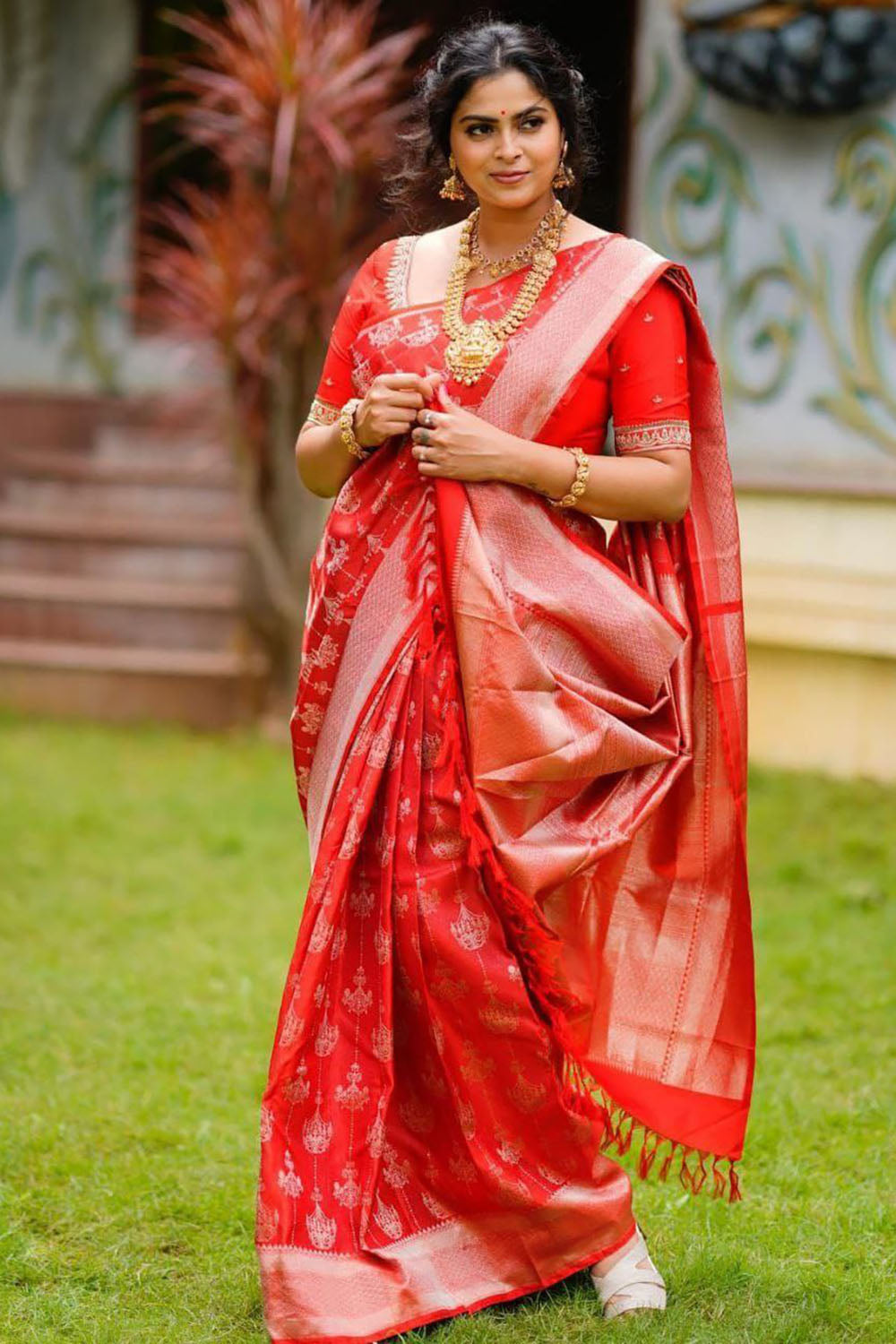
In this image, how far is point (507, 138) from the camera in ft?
8.59

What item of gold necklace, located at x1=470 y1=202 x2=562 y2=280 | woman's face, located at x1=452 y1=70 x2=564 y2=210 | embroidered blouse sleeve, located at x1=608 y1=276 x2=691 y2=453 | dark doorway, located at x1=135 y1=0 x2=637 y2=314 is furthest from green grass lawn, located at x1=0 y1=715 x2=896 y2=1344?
dark doorway, located at x1=135 y1=0 x2=637 y2=314

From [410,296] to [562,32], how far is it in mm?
5520

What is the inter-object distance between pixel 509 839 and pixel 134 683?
513 centimetres

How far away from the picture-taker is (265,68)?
6750mm

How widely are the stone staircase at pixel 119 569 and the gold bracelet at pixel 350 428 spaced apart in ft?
15.7

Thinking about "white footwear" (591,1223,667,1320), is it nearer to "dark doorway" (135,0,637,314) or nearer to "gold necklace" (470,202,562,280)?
"gold necklace" (470,202,562,280)

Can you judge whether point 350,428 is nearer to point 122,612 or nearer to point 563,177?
point 563,177

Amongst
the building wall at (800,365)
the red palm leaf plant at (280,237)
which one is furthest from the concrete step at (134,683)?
the building wall at (800,365)

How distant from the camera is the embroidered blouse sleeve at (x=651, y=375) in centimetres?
261

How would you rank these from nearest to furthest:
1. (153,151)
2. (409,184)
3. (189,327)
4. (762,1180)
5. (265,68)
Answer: (409,184)
(762,1180)
(265,68)
(189,327)
(153,151)

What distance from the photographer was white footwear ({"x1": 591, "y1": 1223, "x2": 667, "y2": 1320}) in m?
2.76

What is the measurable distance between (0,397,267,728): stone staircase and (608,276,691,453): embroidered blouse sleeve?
4.96 metres

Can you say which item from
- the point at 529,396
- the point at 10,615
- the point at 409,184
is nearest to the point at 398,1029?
the point at 529,396

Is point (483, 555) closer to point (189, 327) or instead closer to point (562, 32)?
point (189, 327)
